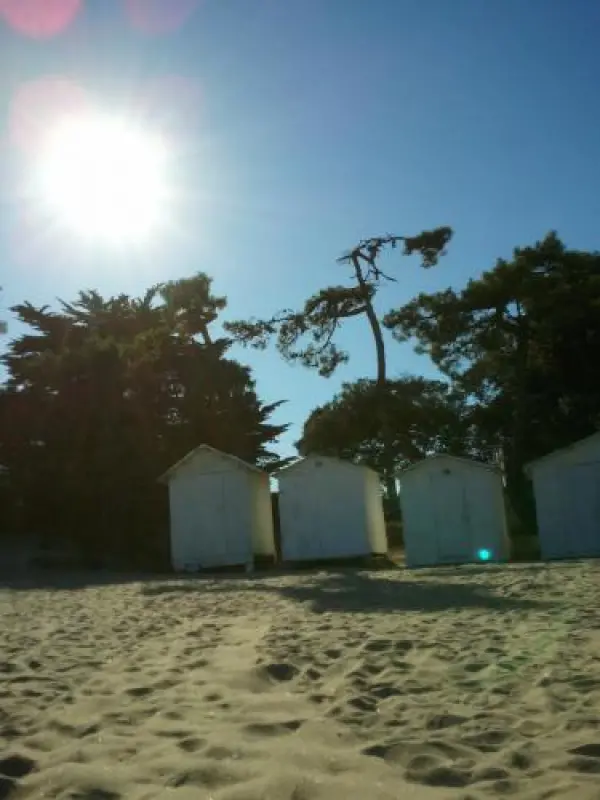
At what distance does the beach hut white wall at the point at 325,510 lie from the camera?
2316 centimetres

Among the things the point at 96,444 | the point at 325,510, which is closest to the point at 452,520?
the point at 325,510

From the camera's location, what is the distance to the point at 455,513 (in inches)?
874

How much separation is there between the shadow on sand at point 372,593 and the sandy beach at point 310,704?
8.3 inches

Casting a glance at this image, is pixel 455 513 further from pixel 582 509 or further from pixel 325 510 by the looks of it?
pixel 325 510

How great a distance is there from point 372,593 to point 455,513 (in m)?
9.86

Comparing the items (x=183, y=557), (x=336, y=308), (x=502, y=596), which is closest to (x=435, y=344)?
(x=336, y=308)

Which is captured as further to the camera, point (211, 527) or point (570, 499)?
point (211, 527)

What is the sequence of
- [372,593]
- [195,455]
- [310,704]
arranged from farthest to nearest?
1. [195,455]
2. [372,593]
3. [310,704]

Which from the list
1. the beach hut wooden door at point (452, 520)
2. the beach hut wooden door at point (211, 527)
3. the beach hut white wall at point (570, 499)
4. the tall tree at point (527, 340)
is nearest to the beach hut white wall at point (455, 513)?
the beach hut wooden door at point (452, 520)

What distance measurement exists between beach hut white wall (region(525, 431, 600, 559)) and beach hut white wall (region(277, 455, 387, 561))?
4.52 metres

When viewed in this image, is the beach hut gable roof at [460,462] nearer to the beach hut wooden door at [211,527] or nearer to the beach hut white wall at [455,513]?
the beach hut white wall at [455,513]

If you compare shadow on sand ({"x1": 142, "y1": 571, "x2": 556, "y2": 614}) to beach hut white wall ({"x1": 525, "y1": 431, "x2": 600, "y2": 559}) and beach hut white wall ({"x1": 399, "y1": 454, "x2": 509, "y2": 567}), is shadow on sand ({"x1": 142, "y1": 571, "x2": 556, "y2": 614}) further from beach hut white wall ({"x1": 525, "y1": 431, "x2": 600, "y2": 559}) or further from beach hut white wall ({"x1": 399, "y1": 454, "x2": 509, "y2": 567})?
beach hut white wall ({"x1": 525, "y1": 431, "x2": 600, "y2": 559})

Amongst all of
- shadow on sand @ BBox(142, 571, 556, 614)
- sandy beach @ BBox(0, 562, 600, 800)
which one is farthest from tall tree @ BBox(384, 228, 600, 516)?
sandy beach @ BBox(0, 562, 600, 800)

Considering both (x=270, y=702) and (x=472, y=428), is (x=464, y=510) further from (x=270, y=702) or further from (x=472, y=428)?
(x=270, y=702)
